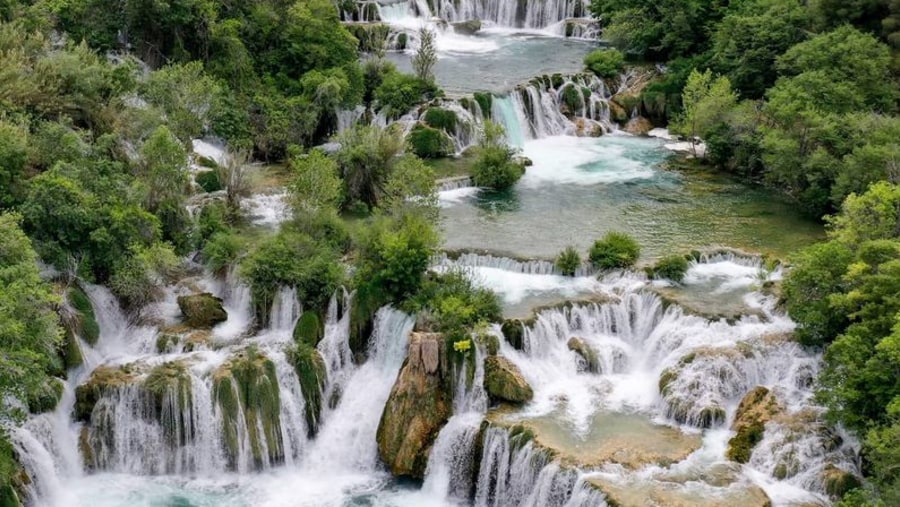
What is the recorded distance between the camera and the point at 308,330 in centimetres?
2941

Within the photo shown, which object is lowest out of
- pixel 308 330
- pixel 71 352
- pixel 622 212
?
pixel 71 352

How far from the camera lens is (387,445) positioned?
89.4ft

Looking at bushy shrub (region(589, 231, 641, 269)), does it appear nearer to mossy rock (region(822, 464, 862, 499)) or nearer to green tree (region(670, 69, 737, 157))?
mossy rock (region(822, 464, 862, 499))

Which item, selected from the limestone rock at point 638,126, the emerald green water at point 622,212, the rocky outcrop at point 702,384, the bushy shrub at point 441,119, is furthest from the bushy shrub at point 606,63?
the rocky outcrop at point 702,384

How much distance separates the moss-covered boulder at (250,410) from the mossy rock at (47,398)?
4.35 meters

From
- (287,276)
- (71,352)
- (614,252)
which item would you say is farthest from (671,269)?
(71,352)

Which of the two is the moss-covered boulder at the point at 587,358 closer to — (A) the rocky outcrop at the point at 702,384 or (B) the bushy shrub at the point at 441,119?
(A) the rocky outcrop at the point at 702,384

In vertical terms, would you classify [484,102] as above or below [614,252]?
above

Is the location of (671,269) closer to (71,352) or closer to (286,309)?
(286,309)

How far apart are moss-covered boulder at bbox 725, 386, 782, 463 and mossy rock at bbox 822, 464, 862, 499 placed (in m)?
2.08

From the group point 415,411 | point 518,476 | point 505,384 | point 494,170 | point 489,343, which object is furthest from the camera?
point 494,170

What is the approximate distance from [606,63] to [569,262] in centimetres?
2244

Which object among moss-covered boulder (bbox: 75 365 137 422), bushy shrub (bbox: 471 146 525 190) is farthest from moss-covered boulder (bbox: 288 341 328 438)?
bushy shrub (bbox: 471 146 525 190)

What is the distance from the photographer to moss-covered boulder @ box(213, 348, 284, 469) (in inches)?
1078
